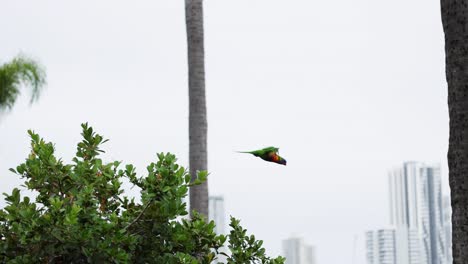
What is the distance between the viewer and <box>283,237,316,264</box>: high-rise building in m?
57.3

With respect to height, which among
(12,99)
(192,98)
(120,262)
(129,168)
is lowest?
(120,262)

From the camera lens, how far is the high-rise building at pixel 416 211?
4891 cm

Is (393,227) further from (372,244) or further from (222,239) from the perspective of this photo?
(222,239)

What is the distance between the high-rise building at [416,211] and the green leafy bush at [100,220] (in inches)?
1603

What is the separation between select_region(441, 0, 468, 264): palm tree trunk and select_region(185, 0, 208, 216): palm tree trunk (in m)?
5.34

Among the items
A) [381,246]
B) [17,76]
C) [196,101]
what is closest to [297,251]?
[381,246]

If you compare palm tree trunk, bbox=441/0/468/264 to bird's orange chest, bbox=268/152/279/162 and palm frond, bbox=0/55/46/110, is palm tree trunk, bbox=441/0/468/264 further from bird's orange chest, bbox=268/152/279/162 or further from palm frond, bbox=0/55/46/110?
palm frond, bbox=0/55/46/110

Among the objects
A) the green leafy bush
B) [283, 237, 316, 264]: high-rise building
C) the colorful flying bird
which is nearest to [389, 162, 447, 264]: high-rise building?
[283, 237, 316, 264]: high-rise building

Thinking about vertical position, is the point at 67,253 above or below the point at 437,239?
below

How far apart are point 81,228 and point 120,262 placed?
0.45 meters

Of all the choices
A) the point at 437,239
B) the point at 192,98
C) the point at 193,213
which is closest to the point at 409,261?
the point at 437,239

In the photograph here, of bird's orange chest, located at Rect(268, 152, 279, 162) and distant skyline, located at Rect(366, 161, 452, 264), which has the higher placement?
distant skyline, located at Rect(366, 161, 452, 264)

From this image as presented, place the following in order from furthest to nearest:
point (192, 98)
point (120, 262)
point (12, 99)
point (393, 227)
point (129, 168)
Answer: point (393, 227) < point (12, 99) < point (192, 98) < point (129, 168) < point (120, 262)

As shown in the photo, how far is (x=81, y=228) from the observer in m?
7.95
